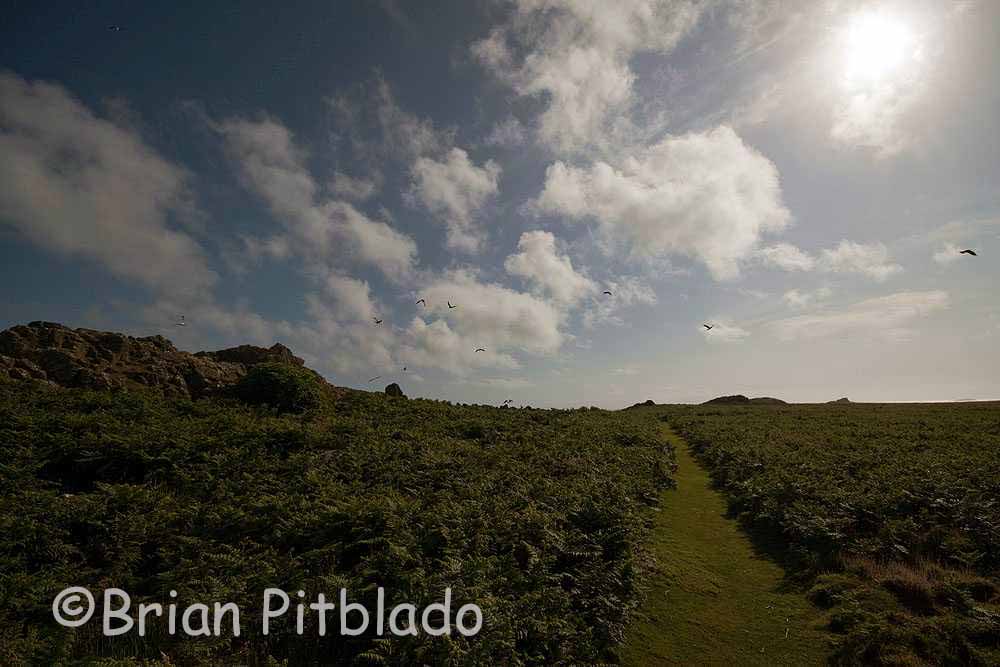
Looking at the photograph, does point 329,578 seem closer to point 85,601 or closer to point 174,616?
point 174,616

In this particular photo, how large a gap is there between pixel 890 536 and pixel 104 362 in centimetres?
3080

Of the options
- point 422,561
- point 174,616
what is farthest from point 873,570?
point 174,616

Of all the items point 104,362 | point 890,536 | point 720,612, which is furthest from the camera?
point 104,362

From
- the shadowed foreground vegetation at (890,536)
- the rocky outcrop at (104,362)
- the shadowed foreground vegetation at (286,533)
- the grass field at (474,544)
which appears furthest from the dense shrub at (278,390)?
the shadowed foreground vegetation at (890,536)

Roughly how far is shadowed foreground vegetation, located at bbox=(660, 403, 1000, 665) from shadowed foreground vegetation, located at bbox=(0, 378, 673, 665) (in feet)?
12.8

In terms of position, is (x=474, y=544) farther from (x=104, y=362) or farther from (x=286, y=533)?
(x=104, y=362)

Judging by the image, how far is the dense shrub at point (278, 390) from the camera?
71.6ft

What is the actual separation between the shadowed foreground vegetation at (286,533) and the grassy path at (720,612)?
2.05 feet

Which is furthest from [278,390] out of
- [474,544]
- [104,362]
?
[474,544]

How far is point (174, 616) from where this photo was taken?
21.6 ft

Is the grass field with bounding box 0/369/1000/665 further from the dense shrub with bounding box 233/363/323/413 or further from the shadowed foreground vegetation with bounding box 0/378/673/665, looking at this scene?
the dense shrub with bounding box 233/363/323/413

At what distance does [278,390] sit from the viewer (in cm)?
2205

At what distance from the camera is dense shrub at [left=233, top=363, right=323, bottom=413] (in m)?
21.8

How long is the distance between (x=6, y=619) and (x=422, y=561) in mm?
5957
